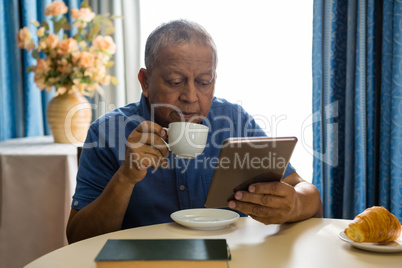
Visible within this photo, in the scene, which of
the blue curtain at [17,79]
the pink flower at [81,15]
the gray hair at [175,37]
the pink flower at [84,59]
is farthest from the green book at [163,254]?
the blue curtain at [17,79]

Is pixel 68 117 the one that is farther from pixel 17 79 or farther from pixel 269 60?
pixel 269 60

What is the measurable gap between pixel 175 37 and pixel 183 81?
143 mm

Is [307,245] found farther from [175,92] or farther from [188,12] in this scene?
[188,12]

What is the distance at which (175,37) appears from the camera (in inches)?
52.6

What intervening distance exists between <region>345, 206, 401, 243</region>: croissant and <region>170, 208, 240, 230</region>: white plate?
300 millimetres

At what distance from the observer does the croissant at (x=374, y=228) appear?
89 centimetres

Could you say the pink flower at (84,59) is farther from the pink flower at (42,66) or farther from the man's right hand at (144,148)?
the man's right hand at (144,148)

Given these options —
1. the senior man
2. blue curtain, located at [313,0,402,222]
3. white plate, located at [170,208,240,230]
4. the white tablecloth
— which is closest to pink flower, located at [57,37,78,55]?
the white tablecloth

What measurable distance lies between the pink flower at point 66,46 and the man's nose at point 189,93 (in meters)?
1.28

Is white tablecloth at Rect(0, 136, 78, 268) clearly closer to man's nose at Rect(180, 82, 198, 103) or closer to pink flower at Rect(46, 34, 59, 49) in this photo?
pink flower at Rect(46, 34, 59, 49)

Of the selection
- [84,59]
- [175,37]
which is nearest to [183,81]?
[175,37]

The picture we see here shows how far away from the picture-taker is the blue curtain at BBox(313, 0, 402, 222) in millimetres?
2301

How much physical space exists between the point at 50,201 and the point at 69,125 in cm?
47

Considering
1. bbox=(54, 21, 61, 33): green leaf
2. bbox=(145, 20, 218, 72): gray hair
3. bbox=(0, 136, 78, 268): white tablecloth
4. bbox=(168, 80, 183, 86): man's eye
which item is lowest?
bbox=(0, 136, 78, 268): white tablecloth
